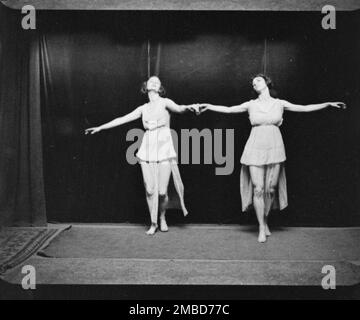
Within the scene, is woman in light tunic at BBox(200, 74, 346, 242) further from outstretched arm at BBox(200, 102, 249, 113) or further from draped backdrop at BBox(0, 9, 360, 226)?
draped backdrop at BBox(0, 9, 360, 226)

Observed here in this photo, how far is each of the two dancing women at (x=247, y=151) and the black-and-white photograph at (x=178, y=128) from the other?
0.01m

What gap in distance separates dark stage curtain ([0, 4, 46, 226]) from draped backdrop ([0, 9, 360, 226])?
0.04 ft

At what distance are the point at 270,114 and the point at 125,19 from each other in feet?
6.66

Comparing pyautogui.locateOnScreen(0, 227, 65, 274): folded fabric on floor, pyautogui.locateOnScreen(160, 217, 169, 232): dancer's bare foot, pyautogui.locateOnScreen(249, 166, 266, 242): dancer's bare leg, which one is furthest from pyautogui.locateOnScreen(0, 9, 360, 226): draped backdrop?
pyautogui.locateOnScreen(249, 166, 266, 242): dancer's bare leg

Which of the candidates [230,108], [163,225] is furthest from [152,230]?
[230,108]

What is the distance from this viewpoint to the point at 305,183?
5.74m

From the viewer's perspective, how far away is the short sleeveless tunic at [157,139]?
17.3 feet

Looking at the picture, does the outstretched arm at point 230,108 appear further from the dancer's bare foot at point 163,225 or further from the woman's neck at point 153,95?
the dancer's bare foot at point 163,225

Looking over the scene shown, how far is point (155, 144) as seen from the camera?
5.29 m

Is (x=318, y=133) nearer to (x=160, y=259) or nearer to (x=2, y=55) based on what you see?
(x=160, y=259)

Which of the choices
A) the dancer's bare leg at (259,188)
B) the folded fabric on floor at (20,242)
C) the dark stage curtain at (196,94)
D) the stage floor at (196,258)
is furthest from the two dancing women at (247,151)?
the folded fabric on floor at (20,242)

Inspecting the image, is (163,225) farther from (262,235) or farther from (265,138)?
(265,138)

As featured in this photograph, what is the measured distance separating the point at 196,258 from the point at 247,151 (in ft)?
4.23

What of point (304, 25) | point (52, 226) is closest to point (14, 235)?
point (52, 226)
